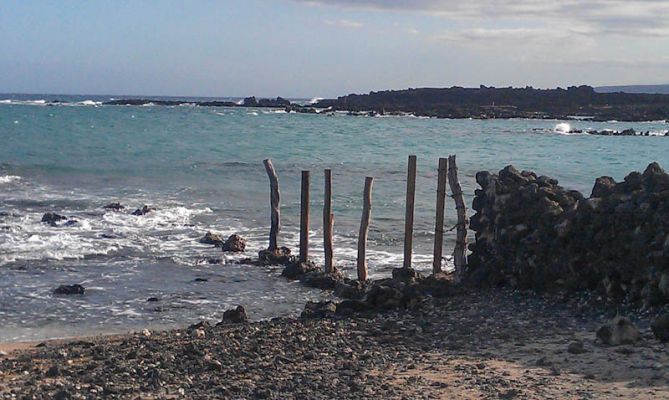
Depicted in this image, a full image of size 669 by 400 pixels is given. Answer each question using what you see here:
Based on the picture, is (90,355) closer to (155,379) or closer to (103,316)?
(155,379)

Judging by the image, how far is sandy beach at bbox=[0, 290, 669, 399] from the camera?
29.8 feet

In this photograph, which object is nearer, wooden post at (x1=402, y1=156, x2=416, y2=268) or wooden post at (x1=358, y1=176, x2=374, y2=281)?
wooden post at (x1=402, y1=156, x2=416, y2=268)

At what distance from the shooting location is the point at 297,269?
18.2 m

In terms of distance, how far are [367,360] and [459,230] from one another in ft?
19.9

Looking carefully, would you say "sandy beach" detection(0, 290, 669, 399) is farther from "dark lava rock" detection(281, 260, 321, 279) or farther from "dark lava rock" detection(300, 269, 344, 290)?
"dark lava rock" detection(281, 260, 321, 279)

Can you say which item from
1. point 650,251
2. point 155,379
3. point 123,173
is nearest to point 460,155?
point 123,173

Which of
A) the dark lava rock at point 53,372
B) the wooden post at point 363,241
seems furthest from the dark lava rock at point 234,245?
the dark lava rock at point 53,372

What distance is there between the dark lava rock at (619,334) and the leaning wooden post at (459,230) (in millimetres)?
4972

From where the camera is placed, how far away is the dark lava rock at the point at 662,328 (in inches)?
400

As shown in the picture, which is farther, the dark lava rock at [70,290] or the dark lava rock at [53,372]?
the dark lava rock at [70,290]

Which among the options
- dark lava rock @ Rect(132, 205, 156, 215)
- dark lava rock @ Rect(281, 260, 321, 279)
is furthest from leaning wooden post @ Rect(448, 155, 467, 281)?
dark lava rock @ Rect(132, 205, 156, 215)

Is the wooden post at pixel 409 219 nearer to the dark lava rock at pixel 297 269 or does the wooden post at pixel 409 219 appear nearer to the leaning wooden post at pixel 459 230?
the leaning wooden post at pixel 459 230

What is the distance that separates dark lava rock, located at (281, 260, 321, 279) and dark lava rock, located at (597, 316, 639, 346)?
28.0 feet

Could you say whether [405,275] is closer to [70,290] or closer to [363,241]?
[363,241]
